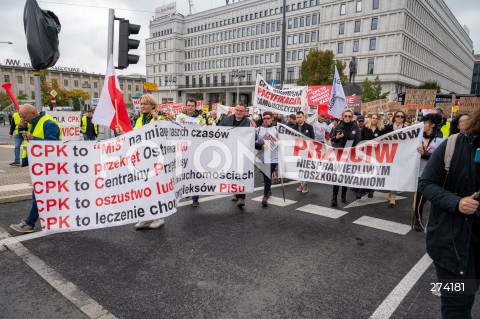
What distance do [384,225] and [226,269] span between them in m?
3.20

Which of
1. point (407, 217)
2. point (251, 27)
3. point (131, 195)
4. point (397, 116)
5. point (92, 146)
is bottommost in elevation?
point (407, 217)

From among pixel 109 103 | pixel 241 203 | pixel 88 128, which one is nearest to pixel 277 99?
pixel 241 203

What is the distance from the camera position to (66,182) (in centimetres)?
434

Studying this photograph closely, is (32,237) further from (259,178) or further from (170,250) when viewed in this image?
(259,178)

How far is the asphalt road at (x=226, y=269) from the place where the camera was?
311 cm

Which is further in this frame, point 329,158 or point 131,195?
point 329,158

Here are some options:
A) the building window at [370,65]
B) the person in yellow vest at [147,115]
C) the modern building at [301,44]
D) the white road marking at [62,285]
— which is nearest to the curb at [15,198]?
the white road marking at [62,285]

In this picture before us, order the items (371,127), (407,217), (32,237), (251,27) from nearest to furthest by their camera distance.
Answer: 1. (32,237)
2. (407,217)
3. (371,127)
4. (251,27)

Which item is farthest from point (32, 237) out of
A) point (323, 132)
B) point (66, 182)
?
point (323, 132)

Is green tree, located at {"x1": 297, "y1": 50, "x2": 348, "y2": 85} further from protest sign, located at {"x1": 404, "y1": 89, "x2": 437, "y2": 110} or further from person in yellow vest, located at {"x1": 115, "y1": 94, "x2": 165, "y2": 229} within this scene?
person in yellow vest, located at {"x1": 115, "y1": 94, "x2": 165, "y2": 229}

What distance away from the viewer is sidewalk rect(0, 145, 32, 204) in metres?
6.39

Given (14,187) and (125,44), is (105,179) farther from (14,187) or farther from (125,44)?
(14,187)

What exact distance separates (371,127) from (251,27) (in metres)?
77.8

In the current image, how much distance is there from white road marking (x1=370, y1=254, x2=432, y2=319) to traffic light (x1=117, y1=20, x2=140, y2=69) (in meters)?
6.44
